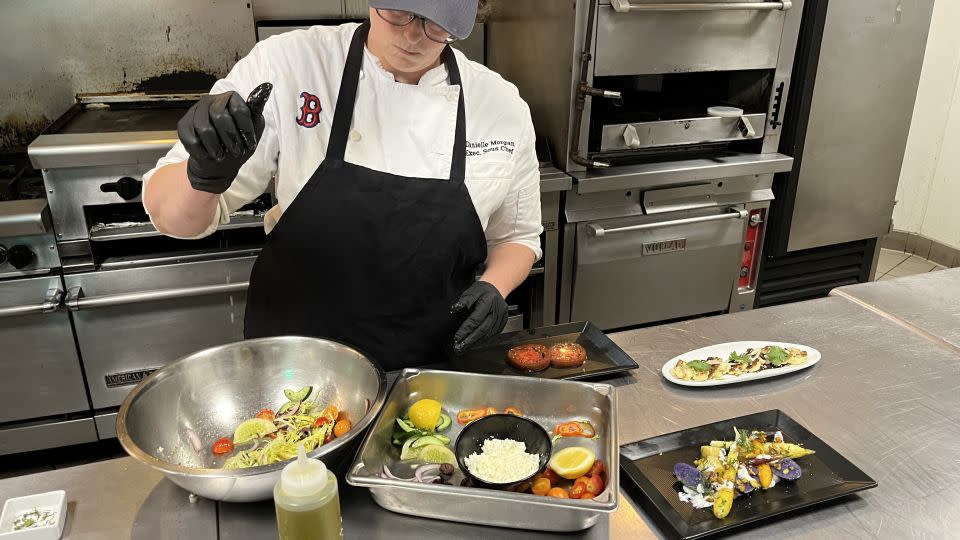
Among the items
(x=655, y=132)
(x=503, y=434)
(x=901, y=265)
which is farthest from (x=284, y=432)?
(x=901, y=265)

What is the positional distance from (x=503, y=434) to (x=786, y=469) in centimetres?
54

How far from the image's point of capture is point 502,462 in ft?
3.92

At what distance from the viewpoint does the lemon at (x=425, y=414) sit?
134 centimetres

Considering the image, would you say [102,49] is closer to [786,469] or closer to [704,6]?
[704,6]

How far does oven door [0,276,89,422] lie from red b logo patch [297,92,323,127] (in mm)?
1491

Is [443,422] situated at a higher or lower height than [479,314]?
lower

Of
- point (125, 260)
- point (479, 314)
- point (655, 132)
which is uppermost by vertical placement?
point (655, 132)

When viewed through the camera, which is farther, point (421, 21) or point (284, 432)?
point (421, 21)

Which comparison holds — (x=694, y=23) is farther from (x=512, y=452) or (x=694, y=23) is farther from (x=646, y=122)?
(x=512, y=452)

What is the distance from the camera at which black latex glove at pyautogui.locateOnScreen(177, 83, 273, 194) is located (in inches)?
46.3

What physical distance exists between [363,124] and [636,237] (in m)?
1.76

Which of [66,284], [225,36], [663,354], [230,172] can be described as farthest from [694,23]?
[66,284]

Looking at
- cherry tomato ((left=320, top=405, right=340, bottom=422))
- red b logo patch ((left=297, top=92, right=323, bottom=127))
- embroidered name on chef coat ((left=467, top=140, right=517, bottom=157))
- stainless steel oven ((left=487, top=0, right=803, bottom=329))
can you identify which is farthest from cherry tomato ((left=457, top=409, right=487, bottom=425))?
stainless steel oven ((left=487, top=0, right=803, bottom=329))

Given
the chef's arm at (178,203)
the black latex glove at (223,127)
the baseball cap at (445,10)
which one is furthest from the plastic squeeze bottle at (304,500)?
the baseball cap at (445,10)
